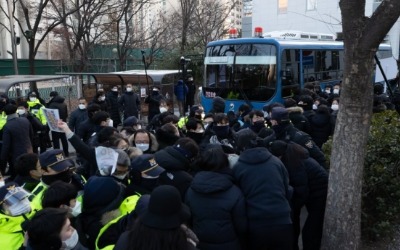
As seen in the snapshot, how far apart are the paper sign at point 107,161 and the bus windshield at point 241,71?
7.42m

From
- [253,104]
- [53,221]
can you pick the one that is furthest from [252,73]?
[53,221]

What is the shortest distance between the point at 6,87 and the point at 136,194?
30.3 ft

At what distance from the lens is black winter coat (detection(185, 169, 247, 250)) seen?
3.19m

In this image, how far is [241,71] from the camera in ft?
35.1

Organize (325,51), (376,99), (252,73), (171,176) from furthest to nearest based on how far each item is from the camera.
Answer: (325,51), (252,73), (376,99), (171,176)

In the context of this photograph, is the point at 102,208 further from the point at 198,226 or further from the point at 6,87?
the point at 6,87

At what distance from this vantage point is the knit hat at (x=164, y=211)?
2.20 metres

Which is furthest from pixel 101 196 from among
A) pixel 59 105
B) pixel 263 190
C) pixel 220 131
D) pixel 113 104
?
pixel 113 104

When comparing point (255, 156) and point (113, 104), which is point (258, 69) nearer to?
point (113, 104)

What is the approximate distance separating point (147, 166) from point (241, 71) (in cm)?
764

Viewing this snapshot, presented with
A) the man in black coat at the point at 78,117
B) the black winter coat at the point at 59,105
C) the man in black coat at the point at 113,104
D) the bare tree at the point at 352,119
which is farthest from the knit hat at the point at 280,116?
the man in black coat at the point at 113,104

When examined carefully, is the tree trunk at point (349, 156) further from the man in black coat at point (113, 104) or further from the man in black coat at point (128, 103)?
the man in black coat at point (113, 104)

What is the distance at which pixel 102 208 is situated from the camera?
309cm

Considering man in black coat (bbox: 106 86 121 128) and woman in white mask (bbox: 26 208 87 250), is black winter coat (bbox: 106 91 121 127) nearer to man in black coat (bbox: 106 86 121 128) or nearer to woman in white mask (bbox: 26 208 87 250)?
man in black coat (bbox: 106 86 121 128)
